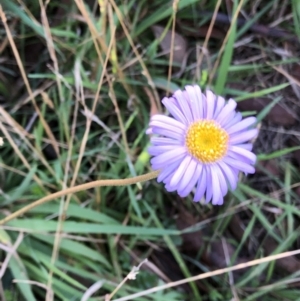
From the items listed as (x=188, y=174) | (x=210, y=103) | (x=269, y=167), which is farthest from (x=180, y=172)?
(x=269, y=167)

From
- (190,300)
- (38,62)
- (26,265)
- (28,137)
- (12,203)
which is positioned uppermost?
(38,62)

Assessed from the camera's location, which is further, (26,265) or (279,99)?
(279,99)

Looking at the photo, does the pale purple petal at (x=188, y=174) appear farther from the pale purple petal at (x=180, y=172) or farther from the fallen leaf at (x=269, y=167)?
the fallen leaf at (x=269, y=167)

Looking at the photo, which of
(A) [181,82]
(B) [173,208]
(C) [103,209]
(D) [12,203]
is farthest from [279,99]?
(D) [12,203]

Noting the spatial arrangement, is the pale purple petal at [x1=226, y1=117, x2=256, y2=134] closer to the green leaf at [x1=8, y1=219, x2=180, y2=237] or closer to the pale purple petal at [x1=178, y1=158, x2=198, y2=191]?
the pale purple petal at [x1=178, y1=158, x2=198, y2=191]

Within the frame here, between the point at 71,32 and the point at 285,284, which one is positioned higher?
the point at 71,32

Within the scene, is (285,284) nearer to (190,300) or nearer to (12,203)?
(190,300)

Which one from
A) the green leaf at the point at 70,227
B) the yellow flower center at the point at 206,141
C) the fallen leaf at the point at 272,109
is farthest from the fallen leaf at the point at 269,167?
the yellow flower center at the point at 206,141
